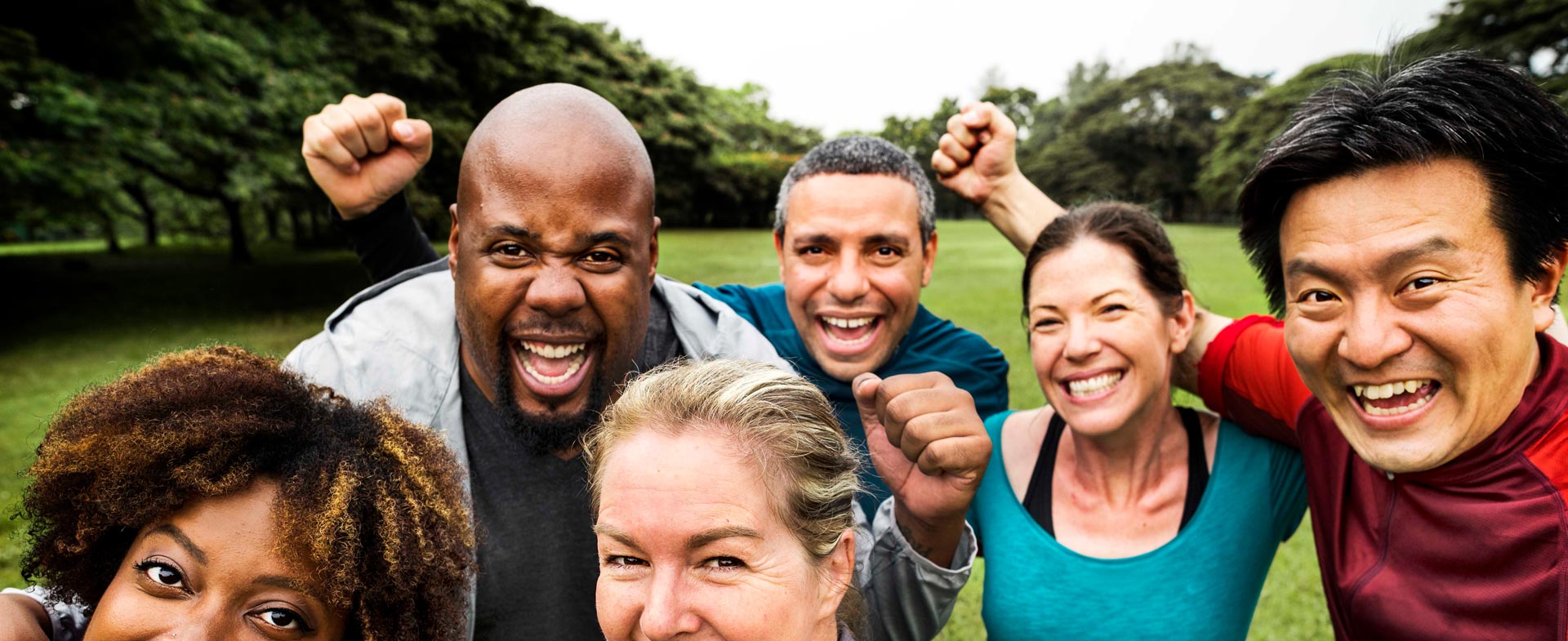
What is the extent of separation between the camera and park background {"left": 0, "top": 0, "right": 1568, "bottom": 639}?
10422 mm

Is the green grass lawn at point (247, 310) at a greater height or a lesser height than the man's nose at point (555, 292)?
lesser

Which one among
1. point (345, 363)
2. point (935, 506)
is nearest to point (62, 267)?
point (345, 363)

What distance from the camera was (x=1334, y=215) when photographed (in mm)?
2199

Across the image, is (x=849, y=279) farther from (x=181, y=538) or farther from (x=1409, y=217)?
(x=181, y=538)

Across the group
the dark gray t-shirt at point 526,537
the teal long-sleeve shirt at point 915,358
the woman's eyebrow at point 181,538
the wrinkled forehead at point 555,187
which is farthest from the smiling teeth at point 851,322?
the woman's eyebrow at point 181,538

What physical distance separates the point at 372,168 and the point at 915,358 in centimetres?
223

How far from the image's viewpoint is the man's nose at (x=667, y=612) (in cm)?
177

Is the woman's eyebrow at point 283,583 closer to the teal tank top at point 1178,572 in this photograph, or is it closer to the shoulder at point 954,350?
the teal tank top at point 1178,572

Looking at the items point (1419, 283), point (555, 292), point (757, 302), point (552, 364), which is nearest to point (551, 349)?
point (552, 364)

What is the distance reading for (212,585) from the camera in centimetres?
185

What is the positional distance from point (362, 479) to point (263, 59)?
44.3 ft

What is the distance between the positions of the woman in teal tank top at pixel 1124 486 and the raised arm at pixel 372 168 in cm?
223

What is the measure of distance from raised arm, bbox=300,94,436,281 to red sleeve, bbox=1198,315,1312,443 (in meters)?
2.75

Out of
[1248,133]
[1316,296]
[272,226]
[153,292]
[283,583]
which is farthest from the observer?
[272,226]
